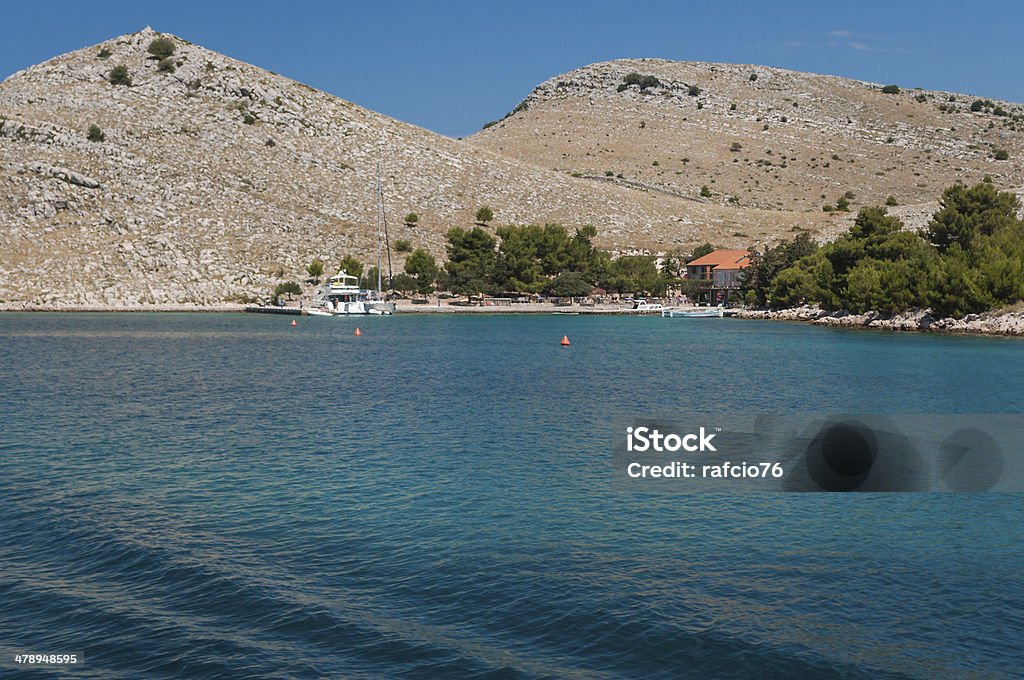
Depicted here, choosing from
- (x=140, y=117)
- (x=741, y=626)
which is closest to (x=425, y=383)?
(x=741, y=626)

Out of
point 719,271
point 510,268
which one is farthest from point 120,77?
point 719,271

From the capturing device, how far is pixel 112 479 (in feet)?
73.5

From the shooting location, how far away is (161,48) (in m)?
170

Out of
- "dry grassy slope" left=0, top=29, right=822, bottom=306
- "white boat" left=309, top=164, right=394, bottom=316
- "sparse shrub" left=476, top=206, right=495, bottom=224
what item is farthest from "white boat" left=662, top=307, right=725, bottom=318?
"sparse shrub" left=476, top=206, right=495, bottom=224

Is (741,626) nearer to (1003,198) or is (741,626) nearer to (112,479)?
(112,479)

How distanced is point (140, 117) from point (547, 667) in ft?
513

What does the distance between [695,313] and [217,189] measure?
71641mm

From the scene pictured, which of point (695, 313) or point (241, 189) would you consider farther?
Answer: point (241, 189)

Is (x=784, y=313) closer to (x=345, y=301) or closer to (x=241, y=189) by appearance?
(x=345, y=301)

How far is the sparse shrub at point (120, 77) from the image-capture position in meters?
161

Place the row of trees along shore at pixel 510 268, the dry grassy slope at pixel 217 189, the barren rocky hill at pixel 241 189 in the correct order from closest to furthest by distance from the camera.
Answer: the dry grassy slope at pixel 217 189 < the row of trees along shore at pixel 510 268 < the barren rocky hill at pixel 241 189

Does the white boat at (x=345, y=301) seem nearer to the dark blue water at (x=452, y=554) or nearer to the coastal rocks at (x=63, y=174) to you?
the coastal rocks at (x=63, y=174)

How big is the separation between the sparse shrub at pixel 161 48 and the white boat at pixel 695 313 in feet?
352

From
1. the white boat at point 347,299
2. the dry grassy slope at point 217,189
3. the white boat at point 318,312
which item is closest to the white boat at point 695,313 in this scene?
the dry grassy slope at point 217,189
